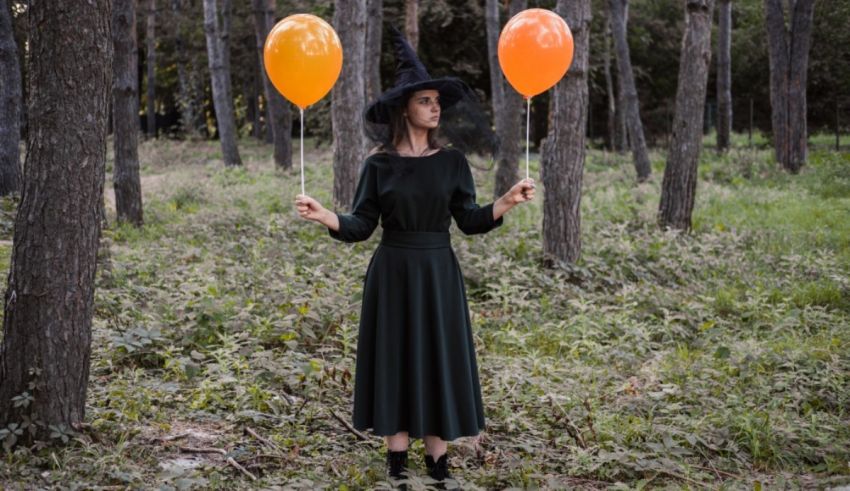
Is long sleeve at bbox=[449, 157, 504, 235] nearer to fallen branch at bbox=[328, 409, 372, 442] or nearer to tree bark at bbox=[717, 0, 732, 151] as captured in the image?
fallen branch at bbox=[328, 409, 372, 442]

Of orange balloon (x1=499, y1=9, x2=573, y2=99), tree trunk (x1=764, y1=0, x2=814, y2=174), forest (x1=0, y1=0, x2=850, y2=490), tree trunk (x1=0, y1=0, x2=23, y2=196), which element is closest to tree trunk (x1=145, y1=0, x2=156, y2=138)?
forest (x1=0, y1=0, x2=850, y2=490)

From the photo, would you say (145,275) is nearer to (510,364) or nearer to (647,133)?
(510,364)

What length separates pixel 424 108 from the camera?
4.45 m

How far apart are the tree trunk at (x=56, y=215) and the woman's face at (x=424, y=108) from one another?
1.61m

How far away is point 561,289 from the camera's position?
348 inches

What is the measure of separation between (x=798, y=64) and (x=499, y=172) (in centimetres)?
909

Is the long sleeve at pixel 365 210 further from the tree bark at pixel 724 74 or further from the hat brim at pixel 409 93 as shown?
the tree bark at pixel 724 74

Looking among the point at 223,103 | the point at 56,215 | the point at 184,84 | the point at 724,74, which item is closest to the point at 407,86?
the point at 56,215

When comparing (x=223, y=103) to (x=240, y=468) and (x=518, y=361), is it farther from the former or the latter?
(x=240, y=468)

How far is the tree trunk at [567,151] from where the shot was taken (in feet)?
30.6

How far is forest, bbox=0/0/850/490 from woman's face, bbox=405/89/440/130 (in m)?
0.09

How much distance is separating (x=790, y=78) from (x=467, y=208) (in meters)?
17.7

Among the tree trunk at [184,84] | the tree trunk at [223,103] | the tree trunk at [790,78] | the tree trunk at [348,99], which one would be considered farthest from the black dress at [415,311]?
the tree trunk at [184,84]

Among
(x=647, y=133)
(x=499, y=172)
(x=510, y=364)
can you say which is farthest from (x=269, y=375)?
(x=647, y=133)
